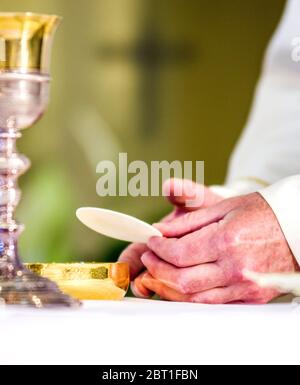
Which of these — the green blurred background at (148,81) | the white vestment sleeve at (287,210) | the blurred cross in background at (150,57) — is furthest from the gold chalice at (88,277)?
the blurred cross in background at (150,57)

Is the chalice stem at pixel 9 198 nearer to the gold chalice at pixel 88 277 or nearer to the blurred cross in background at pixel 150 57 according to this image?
the gold chalice at pixel 88 277

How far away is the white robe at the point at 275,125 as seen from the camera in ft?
4.58

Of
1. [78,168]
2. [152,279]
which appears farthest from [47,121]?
[152,279]

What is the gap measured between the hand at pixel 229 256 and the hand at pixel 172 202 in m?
0.08

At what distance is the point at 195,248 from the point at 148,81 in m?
2.98

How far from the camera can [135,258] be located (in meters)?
1.14

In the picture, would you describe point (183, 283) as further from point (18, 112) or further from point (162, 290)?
point (18, 112)

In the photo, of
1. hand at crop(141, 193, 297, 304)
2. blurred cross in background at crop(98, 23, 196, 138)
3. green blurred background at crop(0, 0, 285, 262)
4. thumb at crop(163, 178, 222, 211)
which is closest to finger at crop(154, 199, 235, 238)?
hand at crop(141, 193, 297, 304)

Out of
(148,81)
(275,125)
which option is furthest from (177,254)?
(148,81)

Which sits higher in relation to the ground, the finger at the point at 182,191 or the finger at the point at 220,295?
the finger at the point at 182,191

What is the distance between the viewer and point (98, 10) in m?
3.94

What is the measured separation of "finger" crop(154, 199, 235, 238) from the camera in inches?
40.8

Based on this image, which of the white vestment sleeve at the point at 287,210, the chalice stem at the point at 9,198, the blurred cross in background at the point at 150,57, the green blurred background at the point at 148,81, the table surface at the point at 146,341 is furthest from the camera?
the blurred cross in background at the point at 150,57

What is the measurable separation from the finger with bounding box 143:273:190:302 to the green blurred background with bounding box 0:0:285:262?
2.52 metres
